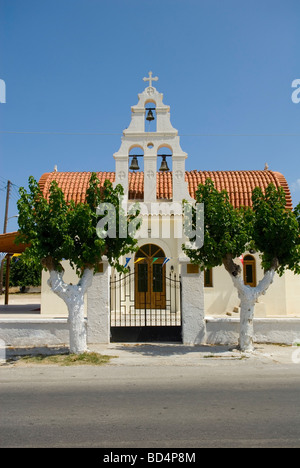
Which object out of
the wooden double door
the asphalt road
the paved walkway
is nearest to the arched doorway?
the wooden double door

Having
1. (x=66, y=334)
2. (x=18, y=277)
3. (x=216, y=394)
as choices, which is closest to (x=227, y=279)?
(x=66, y=334)

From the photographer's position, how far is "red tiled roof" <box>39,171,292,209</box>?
17531mm

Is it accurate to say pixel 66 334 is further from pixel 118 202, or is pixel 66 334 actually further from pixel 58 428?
pixel 58 428

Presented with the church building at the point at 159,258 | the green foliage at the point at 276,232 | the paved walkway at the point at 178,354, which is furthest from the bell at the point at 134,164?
the paved walkway at the point at 178,354

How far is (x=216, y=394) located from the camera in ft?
20.7

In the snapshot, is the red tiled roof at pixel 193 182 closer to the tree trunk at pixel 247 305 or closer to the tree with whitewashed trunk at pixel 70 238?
the tree with whitewashed trunk at pixel 70 238

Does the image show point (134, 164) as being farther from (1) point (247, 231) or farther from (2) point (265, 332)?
(2) point (265, 332)

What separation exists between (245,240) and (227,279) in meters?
6.54

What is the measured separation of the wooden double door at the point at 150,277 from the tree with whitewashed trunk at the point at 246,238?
18.5 ft

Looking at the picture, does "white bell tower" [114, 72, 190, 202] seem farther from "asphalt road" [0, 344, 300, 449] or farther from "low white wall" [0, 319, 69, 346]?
"asphalt road" [0, 344, 300, 449]

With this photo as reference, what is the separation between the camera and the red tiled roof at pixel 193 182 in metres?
17.5

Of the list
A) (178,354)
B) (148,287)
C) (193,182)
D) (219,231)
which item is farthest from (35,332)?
(193,182)

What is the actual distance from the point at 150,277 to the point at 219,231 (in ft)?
21.8

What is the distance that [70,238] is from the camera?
9141mm
